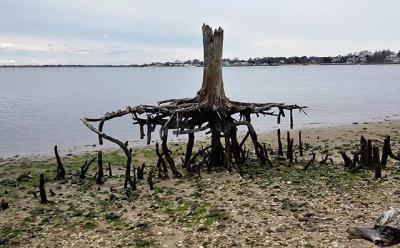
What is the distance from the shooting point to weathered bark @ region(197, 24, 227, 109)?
57.8 feet

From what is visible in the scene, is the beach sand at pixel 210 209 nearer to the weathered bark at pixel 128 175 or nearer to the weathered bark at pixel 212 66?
the weathered bark at pixel 128 175

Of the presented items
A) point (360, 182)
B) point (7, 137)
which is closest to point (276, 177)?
point (360, 182)

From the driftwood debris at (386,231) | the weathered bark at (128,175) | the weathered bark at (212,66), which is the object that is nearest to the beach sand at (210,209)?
the weathered bark at (128,175)

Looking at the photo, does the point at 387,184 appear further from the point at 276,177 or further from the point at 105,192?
the point at 105,192

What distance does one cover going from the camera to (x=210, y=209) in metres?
13.0

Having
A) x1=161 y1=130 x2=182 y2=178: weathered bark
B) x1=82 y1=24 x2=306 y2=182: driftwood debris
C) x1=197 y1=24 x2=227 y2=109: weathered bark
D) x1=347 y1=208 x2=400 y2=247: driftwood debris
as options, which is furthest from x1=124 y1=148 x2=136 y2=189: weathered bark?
x1=347 y1=208 x2=400 y2=247: driftwood debris

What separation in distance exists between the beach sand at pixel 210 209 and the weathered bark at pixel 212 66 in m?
2.95

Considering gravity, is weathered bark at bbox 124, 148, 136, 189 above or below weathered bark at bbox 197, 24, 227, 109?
below

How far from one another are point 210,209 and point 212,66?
661 cm

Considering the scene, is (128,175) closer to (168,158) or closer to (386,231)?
(168,158)

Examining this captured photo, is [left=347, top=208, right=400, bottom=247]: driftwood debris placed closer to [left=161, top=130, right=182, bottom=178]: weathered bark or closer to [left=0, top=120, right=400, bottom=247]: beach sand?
[left=0, top=120, right=400, bottom=247]: beach sand

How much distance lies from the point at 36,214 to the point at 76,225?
1964mm

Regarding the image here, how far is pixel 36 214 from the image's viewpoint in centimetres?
1383

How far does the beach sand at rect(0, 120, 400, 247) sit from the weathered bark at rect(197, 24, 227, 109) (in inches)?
116
